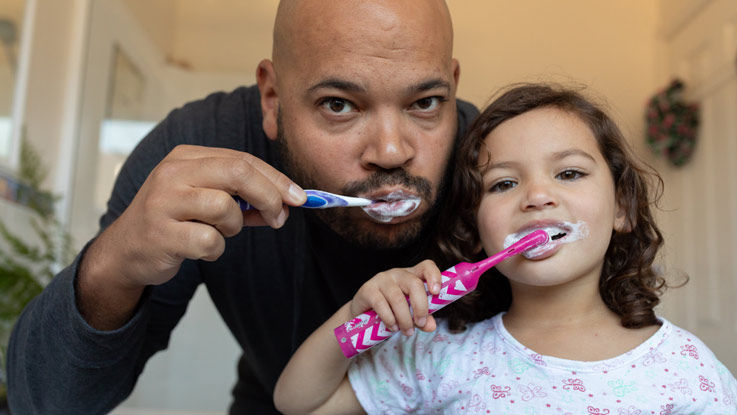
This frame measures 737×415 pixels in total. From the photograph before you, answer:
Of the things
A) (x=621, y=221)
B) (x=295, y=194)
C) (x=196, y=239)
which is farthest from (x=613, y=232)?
(x=196, y=239)

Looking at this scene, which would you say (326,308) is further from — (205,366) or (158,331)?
(205,366)

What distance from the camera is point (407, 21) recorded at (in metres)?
1.03

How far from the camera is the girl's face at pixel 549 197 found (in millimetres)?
864

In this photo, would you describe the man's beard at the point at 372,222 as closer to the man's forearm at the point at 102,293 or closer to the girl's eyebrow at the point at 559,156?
the girl's eyebrow at the point at 559,156

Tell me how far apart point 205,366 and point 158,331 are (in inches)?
98.2

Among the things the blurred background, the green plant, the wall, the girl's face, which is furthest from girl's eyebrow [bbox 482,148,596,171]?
the wall

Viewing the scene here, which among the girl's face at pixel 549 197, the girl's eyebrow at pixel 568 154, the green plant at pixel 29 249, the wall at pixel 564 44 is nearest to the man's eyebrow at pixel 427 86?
the girl's face at pixel 549 197

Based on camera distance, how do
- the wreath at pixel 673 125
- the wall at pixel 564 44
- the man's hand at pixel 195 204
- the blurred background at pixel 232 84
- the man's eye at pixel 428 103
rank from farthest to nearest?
1. the wall at pixel 564 44
2. the wreath at pixel 673 125
3. the blurred background at pixel 232 84
4. the man's eye at pixel 428 103
5. the man's hand at pixel 195 204

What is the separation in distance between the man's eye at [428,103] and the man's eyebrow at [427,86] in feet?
0.08

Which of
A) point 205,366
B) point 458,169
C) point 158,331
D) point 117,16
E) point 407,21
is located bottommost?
point 205,366

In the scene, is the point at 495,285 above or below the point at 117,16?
below

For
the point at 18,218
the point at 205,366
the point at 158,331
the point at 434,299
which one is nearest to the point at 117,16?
the point at 18,218

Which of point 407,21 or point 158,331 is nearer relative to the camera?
point 407,21

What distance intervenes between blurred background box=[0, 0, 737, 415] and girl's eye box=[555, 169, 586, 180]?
126 cm
